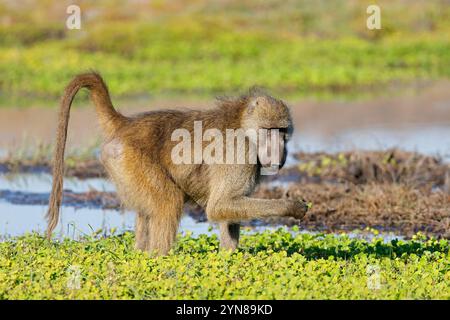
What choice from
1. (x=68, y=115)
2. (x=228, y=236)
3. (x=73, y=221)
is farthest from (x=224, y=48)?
(x=68, y=115)

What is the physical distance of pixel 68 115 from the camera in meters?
7.05

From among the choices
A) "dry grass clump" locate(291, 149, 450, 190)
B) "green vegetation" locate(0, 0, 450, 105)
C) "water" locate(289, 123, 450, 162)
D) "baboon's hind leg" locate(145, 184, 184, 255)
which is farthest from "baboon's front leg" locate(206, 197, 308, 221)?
"green vegetation" locate(0, 0, 450, 105)

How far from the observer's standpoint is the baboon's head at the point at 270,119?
7.05m

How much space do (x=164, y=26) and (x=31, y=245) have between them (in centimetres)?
1786

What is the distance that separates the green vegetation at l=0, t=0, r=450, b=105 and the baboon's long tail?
11210 millimetres

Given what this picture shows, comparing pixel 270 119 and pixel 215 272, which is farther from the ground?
pixel 270 119

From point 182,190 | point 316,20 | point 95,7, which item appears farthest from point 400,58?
point 182,190

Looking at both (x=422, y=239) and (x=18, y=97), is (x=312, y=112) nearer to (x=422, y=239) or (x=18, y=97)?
(x=18, y=97)

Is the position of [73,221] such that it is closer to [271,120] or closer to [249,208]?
[249,208]

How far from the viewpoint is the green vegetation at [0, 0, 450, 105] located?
65.2 feet

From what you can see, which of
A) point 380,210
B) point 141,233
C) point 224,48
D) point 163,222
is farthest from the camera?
point 224,48

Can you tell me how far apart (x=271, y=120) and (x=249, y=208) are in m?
0.66

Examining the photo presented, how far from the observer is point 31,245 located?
24.3 feet

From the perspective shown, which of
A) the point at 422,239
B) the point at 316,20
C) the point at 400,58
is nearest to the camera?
the point at 422,239
